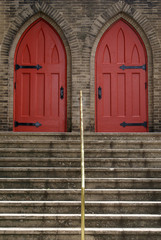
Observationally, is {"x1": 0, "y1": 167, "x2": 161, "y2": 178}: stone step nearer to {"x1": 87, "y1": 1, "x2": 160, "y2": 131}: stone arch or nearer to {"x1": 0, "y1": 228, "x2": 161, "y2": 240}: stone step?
{"x1": 0, "y1": 228, "x2": 161, "y2": 240}: stone step

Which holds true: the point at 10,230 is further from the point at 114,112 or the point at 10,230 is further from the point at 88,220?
the point at 114,112

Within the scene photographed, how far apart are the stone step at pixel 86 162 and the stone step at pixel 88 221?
40.7 inches

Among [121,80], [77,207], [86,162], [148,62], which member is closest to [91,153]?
[86,162]

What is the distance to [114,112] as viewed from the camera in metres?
6.64

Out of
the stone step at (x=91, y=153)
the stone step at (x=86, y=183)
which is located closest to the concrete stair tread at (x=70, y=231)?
the stone step at (x=86, y=183)

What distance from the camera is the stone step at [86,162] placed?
425 cm

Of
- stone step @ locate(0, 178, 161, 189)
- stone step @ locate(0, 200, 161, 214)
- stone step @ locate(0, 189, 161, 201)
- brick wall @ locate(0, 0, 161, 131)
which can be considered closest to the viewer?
stone step @ locate(0, 200, 161, 214)

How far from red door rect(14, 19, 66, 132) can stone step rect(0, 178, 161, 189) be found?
2.78m

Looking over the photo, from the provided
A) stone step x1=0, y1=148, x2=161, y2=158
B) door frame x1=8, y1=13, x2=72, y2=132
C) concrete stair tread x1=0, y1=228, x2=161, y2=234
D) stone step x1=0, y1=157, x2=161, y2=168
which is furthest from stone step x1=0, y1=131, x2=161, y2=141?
concrete stair tread x1=0, y1=228, x2=161, y2=234

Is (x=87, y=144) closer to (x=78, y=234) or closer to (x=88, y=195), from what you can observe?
(x=88, y=195)

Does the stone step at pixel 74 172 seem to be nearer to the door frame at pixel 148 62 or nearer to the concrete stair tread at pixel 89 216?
the concrete stair tread at pixel 89 216

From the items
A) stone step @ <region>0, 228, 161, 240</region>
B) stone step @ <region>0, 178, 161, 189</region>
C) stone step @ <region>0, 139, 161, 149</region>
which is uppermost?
stone step @ <region>0, 139, 161, 149</region>

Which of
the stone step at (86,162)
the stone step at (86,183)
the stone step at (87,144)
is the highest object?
the stone step at (87,144)

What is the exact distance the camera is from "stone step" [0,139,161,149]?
4.73 meters
